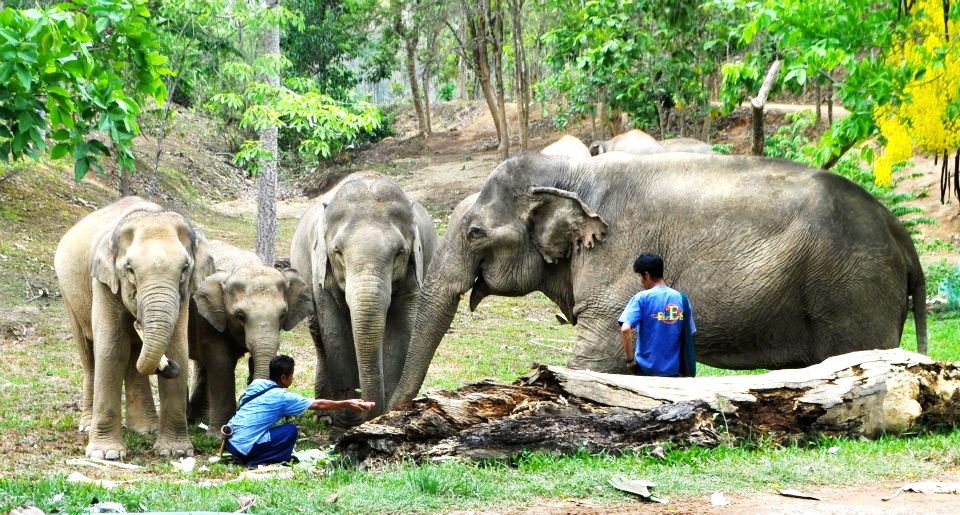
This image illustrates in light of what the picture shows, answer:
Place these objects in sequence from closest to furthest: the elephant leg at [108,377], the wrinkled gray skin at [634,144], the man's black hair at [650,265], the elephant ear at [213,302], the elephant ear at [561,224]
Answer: the man's black hair at [650,265] < the elephant leg at [108,377] < the elephant ear at [561,224] < the elephant ear at [213,302] < the wrinkled gray skin at [634,144]

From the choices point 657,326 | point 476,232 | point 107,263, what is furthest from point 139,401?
point 657,326

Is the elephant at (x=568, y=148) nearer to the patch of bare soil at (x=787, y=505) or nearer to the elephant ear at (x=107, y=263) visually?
the elephant ear at (x=107, y=263)

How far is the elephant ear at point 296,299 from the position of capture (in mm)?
10531

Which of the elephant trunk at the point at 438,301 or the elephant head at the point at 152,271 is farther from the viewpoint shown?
the elephant trunk at the point at 438,301

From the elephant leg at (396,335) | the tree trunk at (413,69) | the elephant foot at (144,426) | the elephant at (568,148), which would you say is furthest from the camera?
the tree trunk at (413,69)

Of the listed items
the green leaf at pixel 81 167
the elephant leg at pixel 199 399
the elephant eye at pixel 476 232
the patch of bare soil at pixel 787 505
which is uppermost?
the green leaf at pixel 81 167

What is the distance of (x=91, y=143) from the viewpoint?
7113 millimetres

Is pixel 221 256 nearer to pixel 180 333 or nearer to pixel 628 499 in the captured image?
pixel 180 333

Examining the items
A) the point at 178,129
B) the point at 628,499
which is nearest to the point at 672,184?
the point at 628,499

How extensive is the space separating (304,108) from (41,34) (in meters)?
8.43

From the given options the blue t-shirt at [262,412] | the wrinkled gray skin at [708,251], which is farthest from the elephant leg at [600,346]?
the blue t-shirt at [262,412]

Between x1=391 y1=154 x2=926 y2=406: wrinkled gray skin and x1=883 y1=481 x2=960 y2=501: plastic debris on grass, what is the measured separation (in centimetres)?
267

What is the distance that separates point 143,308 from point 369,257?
1.93 m

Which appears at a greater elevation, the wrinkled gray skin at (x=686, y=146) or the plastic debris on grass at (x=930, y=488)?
the wrinkled gray skin at (x=686, y=146)
